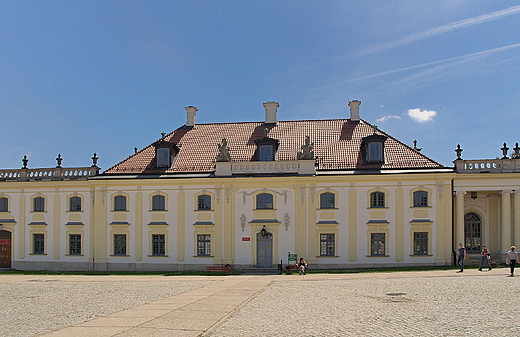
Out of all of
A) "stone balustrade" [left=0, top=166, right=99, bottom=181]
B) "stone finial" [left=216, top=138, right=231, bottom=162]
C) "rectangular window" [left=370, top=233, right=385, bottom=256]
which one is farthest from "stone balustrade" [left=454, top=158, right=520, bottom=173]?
"stone balustrade" [left=0, top=166, right=99, bottom=181]

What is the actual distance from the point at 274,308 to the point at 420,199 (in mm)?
19534

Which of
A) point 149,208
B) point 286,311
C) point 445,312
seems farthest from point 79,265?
point 445,312

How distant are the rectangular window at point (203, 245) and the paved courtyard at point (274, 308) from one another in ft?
32.1

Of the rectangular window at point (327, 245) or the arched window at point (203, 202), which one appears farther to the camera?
the arched window at point (203, 202)

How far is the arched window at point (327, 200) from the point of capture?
32.1 metres

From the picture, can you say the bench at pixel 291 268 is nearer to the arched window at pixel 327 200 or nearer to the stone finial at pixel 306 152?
the arched window at pixel 327 200

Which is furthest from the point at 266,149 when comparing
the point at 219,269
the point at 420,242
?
the point at 420,242

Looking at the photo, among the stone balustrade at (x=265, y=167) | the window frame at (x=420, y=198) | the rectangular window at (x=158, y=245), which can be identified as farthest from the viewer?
the rectangular window at (x=158, y=245)

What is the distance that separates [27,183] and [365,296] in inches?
1091

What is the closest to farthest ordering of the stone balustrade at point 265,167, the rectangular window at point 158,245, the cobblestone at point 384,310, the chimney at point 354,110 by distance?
1. the cobblestone at point 384,310
2. the stone balustrade at point 265,167
3. the rectangular window at point 158,245
4. the chimney at point 354,110

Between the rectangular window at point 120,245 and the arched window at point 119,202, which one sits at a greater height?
the arched window at point 119,202

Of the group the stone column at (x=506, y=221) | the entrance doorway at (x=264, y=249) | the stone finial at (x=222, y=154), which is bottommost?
the entrance doorway at (x=264, y=249)

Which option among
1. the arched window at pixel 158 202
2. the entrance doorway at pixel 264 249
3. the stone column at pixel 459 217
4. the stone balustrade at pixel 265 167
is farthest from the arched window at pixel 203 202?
the stone column at pixel 459 217

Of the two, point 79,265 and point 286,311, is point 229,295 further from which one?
point 79,265
